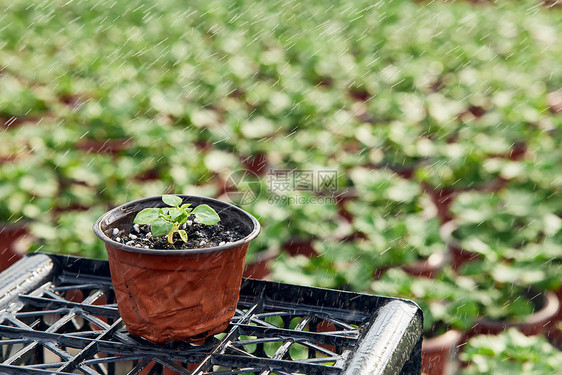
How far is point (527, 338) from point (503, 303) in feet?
1.35

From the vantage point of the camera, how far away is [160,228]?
106cm

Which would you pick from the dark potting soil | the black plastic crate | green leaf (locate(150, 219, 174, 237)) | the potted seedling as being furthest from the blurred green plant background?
green leaf (locate(150, 219, 174, 237))

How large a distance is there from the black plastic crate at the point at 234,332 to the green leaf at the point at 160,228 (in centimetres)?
19

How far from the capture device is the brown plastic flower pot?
104cm

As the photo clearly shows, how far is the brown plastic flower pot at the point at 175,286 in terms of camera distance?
1.04 metres

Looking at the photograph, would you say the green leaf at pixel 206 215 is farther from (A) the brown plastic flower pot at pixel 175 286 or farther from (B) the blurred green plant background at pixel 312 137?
(B) the blurred green plant background at pixel 312 137

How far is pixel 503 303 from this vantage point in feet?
7.95

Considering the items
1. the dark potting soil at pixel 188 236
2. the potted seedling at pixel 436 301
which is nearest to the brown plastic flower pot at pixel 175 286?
the dark potting soil at pixel 188 236

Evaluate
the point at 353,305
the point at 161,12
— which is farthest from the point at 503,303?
the point at 161,12

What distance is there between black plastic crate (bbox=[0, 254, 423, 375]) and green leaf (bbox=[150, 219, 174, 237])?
19 cm

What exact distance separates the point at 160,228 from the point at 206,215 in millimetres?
77

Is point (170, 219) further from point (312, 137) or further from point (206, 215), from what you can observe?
point (312, 137)

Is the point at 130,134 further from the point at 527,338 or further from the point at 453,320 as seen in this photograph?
the point at 527,338

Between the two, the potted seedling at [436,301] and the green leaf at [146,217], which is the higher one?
the green leaf at [146,217]
